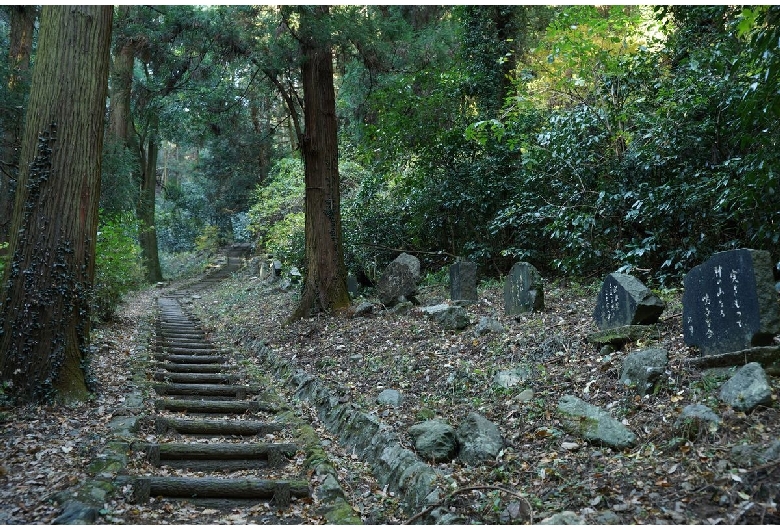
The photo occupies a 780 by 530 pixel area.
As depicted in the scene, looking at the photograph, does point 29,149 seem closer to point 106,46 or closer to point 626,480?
point 106,46

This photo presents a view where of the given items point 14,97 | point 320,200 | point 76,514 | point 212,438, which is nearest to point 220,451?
point 212,438

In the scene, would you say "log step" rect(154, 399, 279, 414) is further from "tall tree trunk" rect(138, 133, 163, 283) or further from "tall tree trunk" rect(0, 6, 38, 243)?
"tall tree trunk" rect(138, 133, 163, 283)

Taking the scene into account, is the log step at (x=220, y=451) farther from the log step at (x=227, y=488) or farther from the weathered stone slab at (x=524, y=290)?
the weathered stone slab at (x=524, y=290)

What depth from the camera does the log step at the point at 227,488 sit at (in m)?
4.19

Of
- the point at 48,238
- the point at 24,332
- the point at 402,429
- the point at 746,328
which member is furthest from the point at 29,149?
the point at 746,328

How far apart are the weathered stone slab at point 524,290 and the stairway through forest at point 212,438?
384cm

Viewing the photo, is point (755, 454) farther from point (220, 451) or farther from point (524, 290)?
point (524, 290)

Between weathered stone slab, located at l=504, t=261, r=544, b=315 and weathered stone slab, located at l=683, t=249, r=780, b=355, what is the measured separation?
3021mm

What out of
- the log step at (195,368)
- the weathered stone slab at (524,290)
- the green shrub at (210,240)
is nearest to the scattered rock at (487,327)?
the weathered stone slab at (524,290)

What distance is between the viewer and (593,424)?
4363 millimetres

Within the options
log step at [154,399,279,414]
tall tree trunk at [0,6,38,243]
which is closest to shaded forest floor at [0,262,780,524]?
log step at [154,399,279,414]

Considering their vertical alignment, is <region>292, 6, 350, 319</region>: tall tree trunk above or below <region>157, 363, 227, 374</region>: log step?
above

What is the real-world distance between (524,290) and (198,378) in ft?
15.4

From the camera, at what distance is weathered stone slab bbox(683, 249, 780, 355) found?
14.9ft
